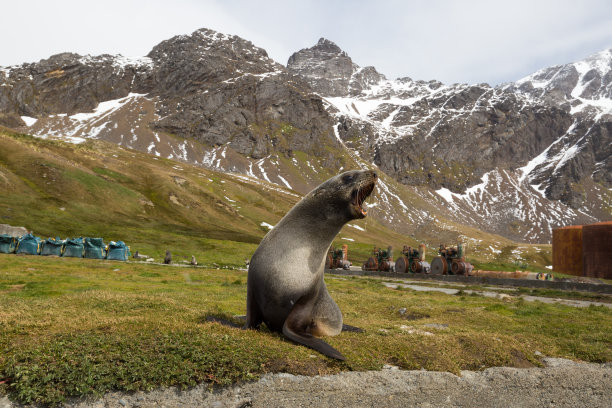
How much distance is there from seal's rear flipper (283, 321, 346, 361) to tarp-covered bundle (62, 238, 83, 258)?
Result: 42.6 metres

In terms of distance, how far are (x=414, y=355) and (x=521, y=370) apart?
86.3 inches

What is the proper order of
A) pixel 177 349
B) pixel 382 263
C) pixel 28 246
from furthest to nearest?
pixel 382 263 < pixel 28 246 < pixel 177 349

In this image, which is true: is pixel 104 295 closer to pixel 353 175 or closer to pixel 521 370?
pixel 353 175

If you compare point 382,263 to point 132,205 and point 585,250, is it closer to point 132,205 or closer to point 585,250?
point 585,250

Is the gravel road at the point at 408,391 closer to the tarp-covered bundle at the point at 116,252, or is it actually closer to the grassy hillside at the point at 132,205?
the tarp-covered bundle at the point at 116,252

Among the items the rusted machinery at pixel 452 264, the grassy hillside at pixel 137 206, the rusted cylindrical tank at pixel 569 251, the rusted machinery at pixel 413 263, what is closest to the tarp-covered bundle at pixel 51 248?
the grassy hillside at pixel 137 206

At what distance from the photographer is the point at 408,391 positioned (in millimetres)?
6852

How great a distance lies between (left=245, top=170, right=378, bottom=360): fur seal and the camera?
8273 mm

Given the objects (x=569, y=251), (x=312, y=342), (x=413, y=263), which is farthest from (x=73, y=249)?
(x=569, y=251)

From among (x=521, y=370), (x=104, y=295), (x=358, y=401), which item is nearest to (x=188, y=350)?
(x=358, y=401)

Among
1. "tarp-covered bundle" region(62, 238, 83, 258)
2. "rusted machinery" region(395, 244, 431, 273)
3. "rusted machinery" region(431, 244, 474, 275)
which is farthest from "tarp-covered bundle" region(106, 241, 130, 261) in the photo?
"rusted machinery" region(431, 244, 474, 275)

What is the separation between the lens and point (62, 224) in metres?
61.2

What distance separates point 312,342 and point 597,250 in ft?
183

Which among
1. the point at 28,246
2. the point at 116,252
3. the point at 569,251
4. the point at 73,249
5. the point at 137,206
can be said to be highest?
the point at 137,206
